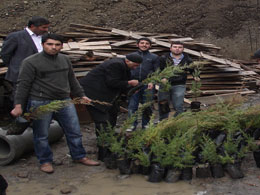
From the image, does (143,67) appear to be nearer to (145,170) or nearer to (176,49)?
(176,49)

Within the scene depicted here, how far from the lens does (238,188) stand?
193 inches

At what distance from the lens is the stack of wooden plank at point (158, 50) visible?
371 inches

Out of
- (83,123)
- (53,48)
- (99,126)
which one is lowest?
(83,123)

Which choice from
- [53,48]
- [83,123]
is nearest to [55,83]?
[53,48]

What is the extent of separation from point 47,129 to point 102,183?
105 centimetres

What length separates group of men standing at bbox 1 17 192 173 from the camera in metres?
5.24

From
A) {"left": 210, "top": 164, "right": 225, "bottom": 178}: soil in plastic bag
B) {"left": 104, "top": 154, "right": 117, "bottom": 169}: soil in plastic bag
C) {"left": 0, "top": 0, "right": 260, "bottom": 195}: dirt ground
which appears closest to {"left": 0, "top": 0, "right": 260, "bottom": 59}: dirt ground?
{"left": 0, "top": 0, "right": 260, "bottom": 195}: dirt ground

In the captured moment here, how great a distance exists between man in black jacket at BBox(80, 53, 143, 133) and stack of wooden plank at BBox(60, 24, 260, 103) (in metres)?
3.01

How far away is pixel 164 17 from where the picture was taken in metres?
17.4

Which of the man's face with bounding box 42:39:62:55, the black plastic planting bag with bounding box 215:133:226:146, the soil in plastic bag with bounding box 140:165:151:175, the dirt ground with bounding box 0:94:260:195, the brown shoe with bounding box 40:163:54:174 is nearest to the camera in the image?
the dirt ground with bounding box 0:94:260:195

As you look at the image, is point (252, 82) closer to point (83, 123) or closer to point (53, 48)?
point (83, 123)

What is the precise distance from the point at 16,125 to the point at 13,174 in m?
0.80

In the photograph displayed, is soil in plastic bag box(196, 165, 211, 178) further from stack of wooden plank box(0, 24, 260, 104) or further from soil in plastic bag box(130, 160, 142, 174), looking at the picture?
stack of wooden plank box(0, 24, 260, 104)

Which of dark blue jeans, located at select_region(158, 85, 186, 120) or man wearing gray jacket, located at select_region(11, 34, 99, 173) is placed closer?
man wearing gray jacket, located at select_region(11, 34, 99, 173)
